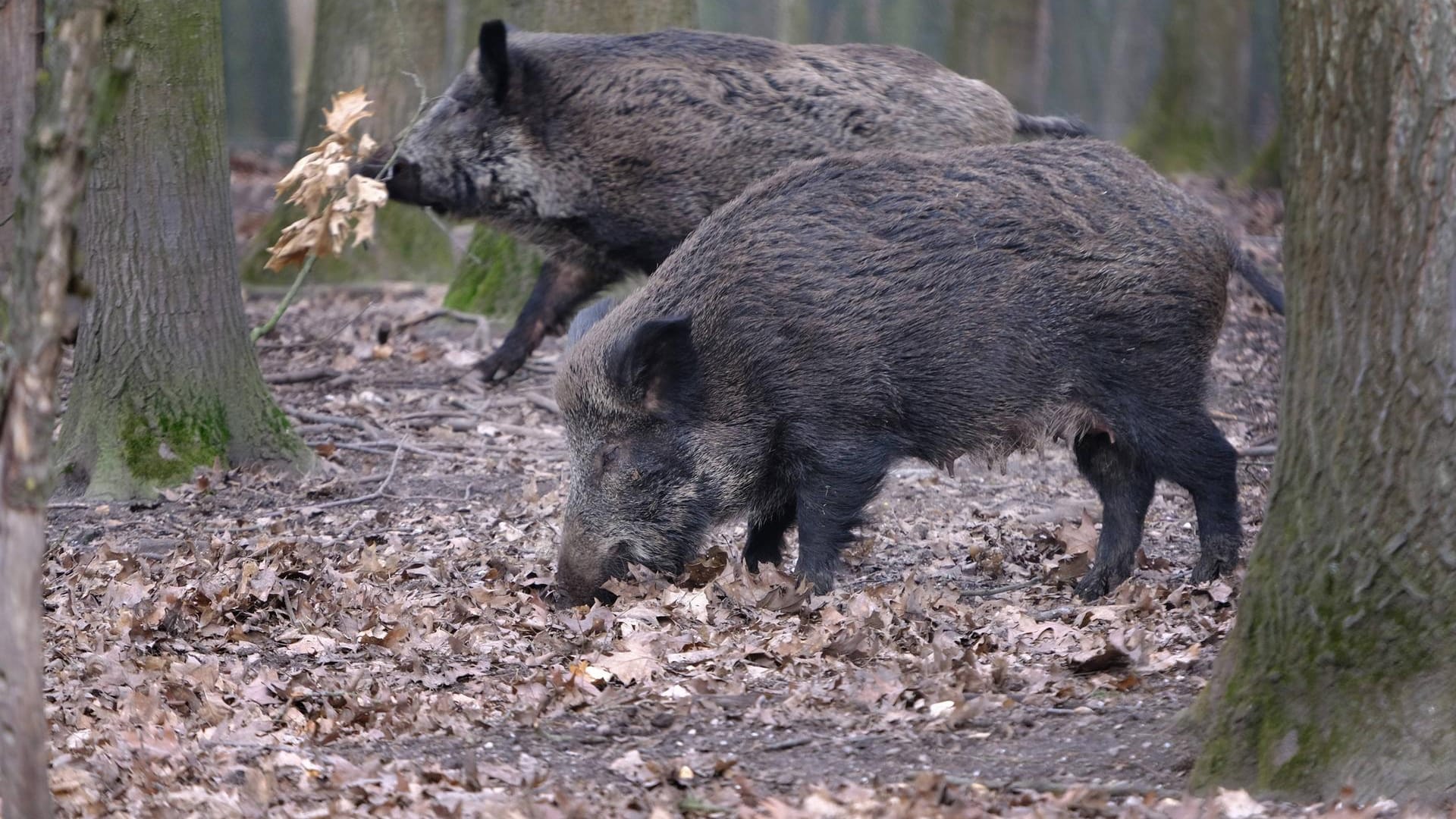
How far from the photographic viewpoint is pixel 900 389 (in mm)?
5801

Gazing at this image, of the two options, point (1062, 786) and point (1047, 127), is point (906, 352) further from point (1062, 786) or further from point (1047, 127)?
point (1047, 127)

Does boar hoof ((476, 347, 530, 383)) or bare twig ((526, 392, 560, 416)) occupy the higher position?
boar hoof ((476, 347, 530, 383))

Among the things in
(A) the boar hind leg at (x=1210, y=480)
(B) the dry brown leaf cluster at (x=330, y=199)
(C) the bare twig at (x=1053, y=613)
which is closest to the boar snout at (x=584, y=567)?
(C) the bare twig at (x=1053, y=613)

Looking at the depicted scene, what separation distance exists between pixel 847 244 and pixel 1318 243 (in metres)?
2.57

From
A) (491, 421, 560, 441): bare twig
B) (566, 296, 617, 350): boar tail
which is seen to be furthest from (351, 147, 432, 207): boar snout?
(566, 296, 617, 350): boar tail

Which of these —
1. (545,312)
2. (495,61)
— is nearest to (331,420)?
(545,312)

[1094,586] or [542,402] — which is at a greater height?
[1094,586]

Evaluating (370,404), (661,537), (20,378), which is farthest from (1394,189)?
(370,404)

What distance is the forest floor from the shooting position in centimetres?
374

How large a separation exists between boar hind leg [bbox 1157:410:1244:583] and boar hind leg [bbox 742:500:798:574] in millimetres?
1602

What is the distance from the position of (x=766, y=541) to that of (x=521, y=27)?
19.1 ft

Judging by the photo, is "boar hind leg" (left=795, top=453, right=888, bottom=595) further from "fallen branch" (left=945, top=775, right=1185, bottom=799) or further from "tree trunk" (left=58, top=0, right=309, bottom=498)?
"tree trunk" (left=58, top=0, right=309, bottom=498)

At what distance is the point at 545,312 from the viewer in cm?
955

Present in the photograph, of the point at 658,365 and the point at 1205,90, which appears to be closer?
the point at 658,365
